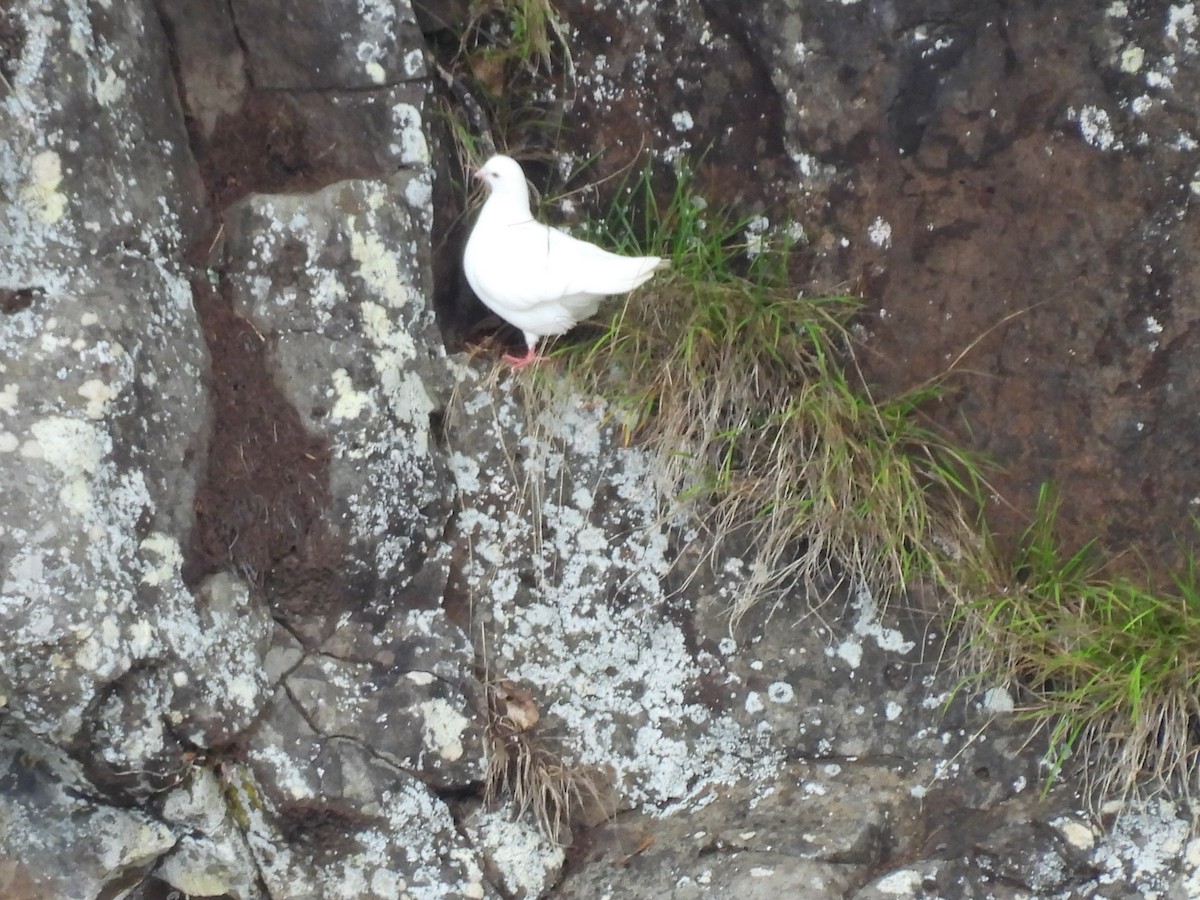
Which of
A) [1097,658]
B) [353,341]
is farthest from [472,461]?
[1097,658]

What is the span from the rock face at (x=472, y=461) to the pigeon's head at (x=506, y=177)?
0.13 m

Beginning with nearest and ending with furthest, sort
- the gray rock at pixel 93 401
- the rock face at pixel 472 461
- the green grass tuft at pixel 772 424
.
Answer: the gray rock at pixel 93 401 → the rock face at pixel 472 461 → the green grass tuft at pixel 772 424

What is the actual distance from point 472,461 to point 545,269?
38cm

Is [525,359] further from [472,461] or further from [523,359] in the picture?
[472,461]

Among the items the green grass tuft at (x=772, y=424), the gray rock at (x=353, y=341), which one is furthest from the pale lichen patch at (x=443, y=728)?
the green grass tuft at (x=772, y=424)

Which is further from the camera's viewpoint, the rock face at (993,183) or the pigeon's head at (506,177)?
the pigeon's head at (506,177)

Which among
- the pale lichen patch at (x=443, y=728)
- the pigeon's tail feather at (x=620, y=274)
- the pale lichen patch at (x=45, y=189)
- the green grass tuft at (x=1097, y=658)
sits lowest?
the green grass tuft at (x=1097, y=658)

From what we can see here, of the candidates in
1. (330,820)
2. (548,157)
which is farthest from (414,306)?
(330,820)

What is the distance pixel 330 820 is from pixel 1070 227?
161 cm

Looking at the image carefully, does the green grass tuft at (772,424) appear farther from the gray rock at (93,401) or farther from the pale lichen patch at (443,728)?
the gray rock at (93,401)

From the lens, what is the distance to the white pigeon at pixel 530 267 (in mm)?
1966

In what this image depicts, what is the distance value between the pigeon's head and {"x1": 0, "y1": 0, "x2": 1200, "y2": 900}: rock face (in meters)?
0.13

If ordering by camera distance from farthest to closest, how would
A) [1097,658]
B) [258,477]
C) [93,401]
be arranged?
1. [1097,658]
2. [258,477]
3. [93,401]

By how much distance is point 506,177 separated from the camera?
2.06 m
